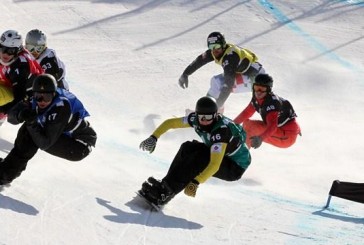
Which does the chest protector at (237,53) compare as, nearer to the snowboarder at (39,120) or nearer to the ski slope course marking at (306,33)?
the ski slope course marking at (306,33)

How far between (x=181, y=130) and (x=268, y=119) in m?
1.58

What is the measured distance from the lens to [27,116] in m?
6.10

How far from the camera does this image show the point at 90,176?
7277 mm

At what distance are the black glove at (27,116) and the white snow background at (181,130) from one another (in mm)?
649

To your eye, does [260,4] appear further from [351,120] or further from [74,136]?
[74,136]

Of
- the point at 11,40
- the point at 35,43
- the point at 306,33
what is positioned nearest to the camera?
the point at 11,40

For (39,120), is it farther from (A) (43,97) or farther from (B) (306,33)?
(B) (306,33)

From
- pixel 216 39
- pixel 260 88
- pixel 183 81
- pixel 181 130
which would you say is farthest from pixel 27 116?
pixel 183 81

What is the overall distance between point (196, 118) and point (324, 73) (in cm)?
730

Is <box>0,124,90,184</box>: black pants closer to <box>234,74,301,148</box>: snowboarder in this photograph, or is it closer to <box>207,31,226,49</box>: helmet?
<box>234,74,301,148</box>: snowboarder

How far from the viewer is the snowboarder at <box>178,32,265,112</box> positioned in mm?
10305

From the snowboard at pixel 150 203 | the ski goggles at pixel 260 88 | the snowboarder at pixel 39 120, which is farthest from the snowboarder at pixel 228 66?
the snowboarder at pixel 39 120

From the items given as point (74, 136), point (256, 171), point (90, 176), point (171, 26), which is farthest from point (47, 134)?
point (171, 26)

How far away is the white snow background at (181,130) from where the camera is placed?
6270 mm
